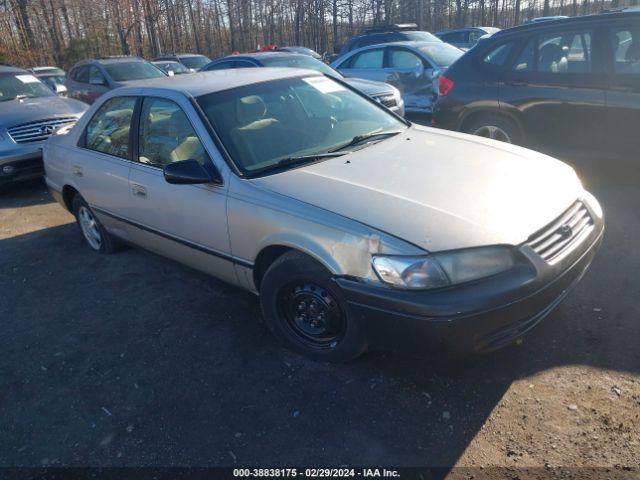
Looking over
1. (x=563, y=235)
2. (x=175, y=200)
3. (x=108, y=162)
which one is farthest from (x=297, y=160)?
(x=108, y=162)

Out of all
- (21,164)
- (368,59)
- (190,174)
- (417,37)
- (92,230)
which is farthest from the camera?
(417,37)

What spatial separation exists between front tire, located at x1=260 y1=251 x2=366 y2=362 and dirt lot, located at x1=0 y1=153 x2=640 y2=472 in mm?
140

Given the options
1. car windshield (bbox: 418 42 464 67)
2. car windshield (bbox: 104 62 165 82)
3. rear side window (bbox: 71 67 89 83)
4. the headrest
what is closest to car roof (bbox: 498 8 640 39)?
the headrest

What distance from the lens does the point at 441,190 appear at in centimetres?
281

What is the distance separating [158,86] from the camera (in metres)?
3.92

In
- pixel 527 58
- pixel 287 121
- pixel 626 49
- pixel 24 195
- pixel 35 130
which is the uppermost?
pixel 626 49

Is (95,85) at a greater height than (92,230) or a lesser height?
greater

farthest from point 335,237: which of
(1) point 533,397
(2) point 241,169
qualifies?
(1) point 533,397

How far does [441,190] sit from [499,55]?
362cm

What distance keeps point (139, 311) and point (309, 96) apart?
6.91 feet

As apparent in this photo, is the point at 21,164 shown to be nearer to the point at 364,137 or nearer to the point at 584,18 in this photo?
the point at 364,137

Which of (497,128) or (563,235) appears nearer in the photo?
(563,235)

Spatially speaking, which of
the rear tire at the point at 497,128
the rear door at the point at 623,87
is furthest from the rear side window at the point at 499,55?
the rear door at the point at 623,87

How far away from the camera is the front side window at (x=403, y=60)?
30.9 feet
